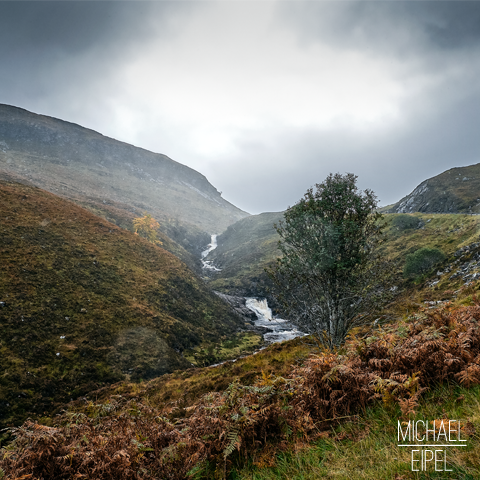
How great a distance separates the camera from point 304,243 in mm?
11328

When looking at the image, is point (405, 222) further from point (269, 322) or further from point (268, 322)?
point (268, 322)

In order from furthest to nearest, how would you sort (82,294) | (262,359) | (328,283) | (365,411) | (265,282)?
(265,282) < (82,294) < (262,359) < (328,283) < (365,411)

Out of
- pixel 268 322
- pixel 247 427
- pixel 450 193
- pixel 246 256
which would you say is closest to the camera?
pixel 247 427

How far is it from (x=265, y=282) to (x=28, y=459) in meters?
62.7

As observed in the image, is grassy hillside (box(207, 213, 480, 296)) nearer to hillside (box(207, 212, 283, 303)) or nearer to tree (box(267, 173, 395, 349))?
hillside (box(207, 212, 283, 303))

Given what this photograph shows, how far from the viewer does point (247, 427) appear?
3705 mm

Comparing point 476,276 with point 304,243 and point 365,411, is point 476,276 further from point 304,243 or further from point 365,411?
point 365,411

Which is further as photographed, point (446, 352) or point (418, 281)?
point (418, 281)

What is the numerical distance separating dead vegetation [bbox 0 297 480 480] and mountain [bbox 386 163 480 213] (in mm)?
78127

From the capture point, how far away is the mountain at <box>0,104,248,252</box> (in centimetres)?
9964

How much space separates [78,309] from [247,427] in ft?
80.7

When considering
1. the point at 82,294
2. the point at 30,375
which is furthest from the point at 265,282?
the point at 30,375

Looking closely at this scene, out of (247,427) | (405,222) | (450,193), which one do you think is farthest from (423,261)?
(450,193)

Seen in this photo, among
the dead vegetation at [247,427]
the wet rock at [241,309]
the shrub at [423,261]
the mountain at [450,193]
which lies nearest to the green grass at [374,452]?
the dead vegetation at [247,427]
